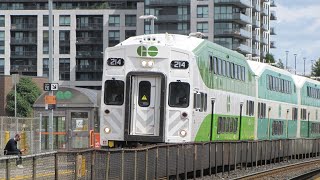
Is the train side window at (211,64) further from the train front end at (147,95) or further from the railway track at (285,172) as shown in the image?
the railway track at (285,172)

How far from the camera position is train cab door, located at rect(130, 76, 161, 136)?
23.6 meters

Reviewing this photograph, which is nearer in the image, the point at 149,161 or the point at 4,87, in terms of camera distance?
the point at 149,161

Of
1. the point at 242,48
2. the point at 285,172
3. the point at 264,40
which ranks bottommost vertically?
the point at 285,172

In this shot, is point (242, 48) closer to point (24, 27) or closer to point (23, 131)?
point (24, 27)

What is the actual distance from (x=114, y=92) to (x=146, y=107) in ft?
4.06

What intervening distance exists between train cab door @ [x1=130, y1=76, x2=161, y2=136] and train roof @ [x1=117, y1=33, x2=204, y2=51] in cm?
135

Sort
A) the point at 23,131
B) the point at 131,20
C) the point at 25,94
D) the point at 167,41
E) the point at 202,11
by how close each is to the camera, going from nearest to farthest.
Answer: the point at 167,41, the point at 23,131, the point at 25,94, the point at 202,11, the point at 131,20

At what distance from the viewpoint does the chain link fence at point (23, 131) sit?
3738cm

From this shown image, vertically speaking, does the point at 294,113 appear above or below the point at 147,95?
below

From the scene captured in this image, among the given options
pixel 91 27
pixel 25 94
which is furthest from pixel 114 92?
pixel 91 27

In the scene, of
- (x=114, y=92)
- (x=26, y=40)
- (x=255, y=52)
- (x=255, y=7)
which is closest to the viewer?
(x=114, y=92)

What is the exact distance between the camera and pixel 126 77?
23797 mm

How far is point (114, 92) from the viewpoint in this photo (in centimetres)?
2417

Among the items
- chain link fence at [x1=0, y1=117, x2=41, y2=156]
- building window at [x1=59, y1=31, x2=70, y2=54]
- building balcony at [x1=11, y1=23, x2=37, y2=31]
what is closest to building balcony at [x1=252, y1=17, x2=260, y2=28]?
building window at [x1=59, y1=31, x2=70, y2=54]
